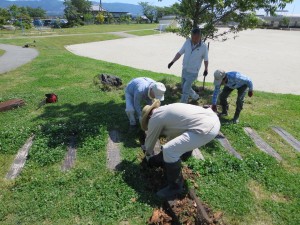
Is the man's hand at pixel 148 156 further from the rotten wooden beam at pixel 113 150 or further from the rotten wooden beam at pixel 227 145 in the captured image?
the rotten wooden beam at pixel 227 145

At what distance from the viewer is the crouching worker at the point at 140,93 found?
248 inches

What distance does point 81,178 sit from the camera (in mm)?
6289

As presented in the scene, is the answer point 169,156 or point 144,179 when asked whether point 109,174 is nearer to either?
point 144,179

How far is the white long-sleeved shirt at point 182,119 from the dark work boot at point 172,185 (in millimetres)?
704

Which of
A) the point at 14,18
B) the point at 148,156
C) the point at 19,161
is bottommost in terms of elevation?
the point at 19,161

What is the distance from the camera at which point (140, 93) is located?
23.7ft

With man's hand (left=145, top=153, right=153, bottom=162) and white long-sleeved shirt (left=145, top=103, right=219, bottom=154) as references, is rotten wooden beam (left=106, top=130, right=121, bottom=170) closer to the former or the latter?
man's hand (left=145, top=153, right=153, bottom=162)

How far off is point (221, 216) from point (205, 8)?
27.5 ft

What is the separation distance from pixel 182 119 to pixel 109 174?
239 cm

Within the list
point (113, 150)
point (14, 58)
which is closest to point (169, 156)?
point (113, 150)

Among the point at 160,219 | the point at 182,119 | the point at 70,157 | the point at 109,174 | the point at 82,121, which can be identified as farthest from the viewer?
the point at 82,121

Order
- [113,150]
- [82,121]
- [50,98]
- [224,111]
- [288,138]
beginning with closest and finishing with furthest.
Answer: [113,150] → [288,138] → [82,121] → [224,111] → [50,98]

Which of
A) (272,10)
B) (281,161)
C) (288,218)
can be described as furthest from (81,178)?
(272,10)

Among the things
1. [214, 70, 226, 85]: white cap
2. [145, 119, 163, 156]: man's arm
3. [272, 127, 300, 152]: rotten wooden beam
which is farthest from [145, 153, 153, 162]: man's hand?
[272, 127, 300, 152]: rotten wooden beam
